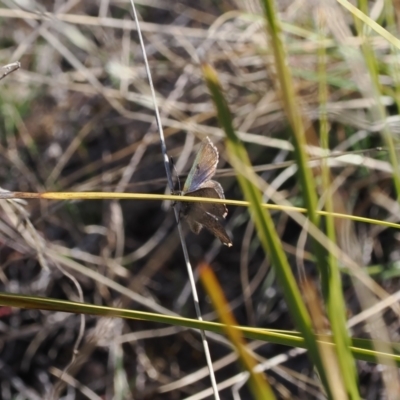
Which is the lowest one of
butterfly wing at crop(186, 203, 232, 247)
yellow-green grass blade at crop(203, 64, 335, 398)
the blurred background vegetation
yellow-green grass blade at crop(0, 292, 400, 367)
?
the blurred background vegetation

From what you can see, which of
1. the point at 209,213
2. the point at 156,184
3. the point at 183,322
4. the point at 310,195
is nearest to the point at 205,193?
the point at 209,213

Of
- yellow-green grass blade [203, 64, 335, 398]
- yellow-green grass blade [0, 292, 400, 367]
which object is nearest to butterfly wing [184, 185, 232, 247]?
yellow-green grass blade [0, 292, 400, 367]

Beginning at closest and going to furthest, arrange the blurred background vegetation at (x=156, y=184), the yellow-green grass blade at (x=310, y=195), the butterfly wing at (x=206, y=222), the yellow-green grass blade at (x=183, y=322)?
the yellow-green grass blade at (x=310, y=195) < the yellow-green grass blade at (x=183, y=322) < the butterfly wing at (x=206, y=222) < the blurred background vegetation at (x=156, y=184)

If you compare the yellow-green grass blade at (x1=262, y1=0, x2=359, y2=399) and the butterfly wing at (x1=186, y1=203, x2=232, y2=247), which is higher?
the yellow-green grass blade at (x1=262, y1=0, x2=359, y2=399)

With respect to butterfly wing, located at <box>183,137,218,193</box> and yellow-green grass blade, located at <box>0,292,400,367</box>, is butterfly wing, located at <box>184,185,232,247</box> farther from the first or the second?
yellow-green grass blade, located at <box>0,292,400,367</box>

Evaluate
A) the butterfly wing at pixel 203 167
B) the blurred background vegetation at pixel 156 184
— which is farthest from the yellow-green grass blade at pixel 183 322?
the blurred background vegetation at pixel 156 184

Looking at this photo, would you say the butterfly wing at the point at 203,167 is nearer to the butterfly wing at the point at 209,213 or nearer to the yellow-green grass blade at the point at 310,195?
the butterfly wing at the point at 209,213

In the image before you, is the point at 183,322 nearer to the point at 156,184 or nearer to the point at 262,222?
the point at 262,222

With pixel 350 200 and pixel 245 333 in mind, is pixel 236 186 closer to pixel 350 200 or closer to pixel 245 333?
pixel 350 200
